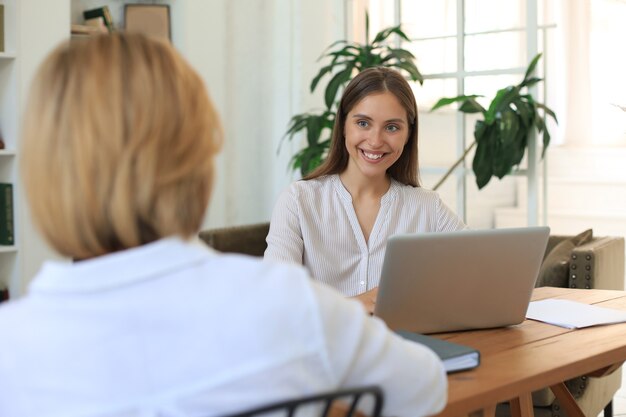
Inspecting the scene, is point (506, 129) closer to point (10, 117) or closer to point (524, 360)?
point (10, 117)

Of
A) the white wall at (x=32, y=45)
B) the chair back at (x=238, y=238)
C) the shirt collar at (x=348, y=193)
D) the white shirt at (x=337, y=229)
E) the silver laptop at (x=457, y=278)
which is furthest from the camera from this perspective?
the white wall at (x=32, y=45)

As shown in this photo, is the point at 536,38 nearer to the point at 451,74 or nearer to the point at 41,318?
the point at 451,74

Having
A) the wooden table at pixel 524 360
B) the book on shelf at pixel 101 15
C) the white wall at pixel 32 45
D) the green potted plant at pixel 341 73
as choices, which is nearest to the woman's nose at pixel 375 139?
the wooden table at pixel 524 360

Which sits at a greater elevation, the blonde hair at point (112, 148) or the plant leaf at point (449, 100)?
the plant leaf at point (449, 100)

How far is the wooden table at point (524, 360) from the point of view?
1.80 m

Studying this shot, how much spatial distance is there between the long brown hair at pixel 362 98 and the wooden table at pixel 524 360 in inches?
35.3

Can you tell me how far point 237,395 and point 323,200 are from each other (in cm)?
195

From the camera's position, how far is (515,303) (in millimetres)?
2330

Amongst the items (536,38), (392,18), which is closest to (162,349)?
(536,38)

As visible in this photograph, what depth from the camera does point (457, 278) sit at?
2172 millimetres

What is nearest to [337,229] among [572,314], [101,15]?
[572,314]

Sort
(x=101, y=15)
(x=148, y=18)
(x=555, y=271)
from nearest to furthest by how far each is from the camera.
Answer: (x=555, y=271)
(x=101, y=15)
(x=148, y=18)

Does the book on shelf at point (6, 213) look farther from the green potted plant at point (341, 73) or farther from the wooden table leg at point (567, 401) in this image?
the wooden table leg at point (567, 401)

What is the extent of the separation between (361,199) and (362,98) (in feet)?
1.12
